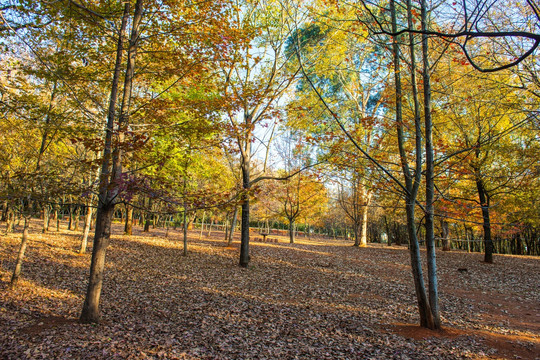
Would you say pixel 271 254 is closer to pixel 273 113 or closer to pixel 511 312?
pixel 273 113

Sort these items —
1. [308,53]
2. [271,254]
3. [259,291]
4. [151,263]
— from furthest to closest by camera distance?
[271,254] → [308,53] → [151,263] → [259,291]

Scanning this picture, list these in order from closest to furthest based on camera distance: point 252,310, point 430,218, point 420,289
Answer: point 420,289
point 430,218
point 252,310

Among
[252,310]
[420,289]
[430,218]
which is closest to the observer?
[420,289]

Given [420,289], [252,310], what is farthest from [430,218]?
[252,310]

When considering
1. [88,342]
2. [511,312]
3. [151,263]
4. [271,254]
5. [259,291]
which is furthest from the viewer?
[271,254]

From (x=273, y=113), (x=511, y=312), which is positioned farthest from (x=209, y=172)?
(x=511, y=312)

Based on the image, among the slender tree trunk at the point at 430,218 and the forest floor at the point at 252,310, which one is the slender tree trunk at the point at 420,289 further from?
the forest floor at the point at 252,310

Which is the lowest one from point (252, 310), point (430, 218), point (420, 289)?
point (252, 310)

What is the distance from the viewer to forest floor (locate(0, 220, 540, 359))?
492cm

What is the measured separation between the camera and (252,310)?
7238mm

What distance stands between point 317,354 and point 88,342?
3.72 m

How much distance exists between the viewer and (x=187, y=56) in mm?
6254

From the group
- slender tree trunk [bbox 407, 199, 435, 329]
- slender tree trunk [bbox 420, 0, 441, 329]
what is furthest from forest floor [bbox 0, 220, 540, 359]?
slender tree trunk [bbox 420, 0, 441, 329]

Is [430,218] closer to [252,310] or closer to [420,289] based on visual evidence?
[420,289]
